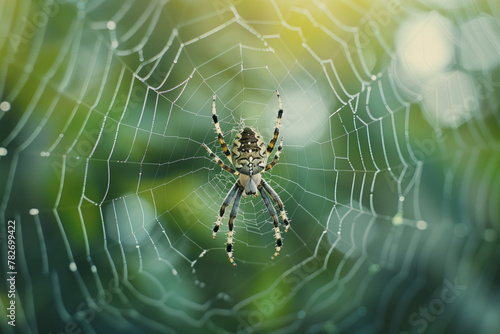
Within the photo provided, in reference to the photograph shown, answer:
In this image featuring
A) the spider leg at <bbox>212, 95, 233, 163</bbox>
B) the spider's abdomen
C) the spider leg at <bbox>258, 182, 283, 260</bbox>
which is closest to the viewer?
the spider leg at <bbox>212, 95, 233, 163</bbox>

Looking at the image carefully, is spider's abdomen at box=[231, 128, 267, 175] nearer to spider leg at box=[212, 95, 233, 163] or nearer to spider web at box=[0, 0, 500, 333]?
spider leg at box=[212, 95, 233, 163]

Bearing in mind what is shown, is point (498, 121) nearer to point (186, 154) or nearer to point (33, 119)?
point (186, 154)

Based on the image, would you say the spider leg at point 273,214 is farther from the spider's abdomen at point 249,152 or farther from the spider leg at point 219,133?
the spider leg at point 219,133

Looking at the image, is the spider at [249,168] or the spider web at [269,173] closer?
the spider web at [269,173]

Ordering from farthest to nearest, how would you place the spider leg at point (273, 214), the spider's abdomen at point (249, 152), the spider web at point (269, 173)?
the spider leg at point (273, 214) → the spider's abdomen at point (249, 152) → the spider web at point (269, 173)

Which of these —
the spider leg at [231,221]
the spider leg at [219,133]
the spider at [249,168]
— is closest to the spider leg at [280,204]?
the spider at [249,168]

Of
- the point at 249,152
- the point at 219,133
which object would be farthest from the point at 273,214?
the point at 219,133

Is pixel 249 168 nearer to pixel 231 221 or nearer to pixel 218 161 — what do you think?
pixel 218 161

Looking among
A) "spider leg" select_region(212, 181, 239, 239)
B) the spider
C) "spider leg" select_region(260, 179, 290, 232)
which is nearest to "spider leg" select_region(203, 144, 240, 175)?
the spider
